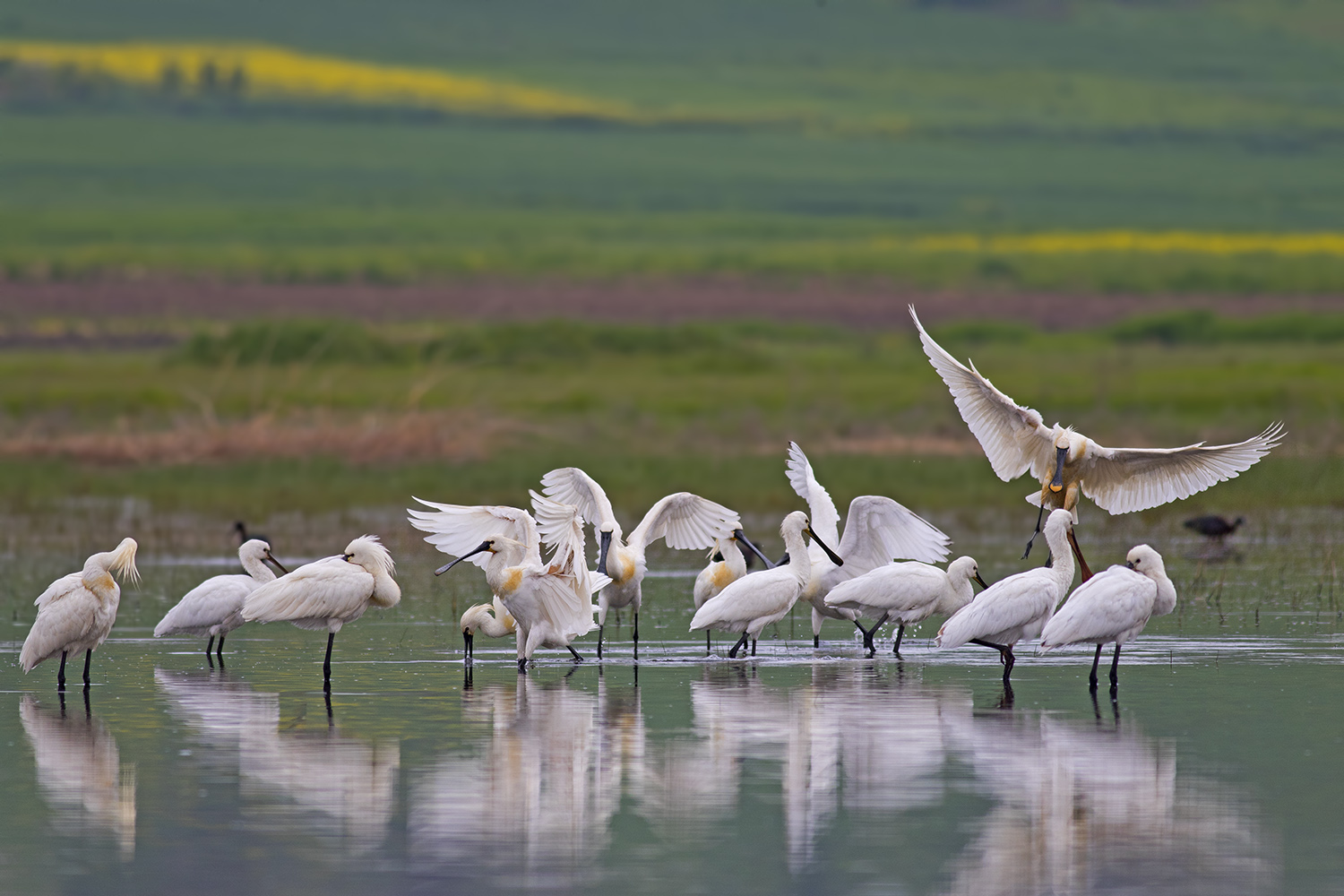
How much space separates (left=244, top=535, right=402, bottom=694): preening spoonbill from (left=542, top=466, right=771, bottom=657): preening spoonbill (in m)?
1.70

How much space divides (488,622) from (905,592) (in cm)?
312

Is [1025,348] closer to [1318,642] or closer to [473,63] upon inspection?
[1318,642]

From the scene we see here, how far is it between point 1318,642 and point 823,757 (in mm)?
5631

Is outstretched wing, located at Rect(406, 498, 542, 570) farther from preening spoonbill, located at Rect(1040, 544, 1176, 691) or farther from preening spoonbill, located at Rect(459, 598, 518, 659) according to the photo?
preening spoonbill, located at Rect(1040, 544, 1176, 691)

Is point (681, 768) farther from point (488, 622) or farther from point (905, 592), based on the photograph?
point (488, 622)

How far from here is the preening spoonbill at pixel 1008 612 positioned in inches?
568

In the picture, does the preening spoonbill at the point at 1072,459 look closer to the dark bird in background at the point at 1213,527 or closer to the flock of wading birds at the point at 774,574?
the flock of wading birds at the point at 774,574

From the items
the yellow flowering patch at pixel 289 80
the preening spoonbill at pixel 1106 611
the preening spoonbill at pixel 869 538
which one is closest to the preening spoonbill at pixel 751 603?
the preening spoonbill at pixel 869 538

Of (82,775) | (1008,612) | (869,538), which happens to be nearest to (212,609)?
(82,775)

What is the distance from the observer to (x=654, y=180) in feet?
318

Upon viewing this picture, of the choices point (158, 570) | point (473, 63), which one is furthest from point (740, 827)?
point (473, 63)

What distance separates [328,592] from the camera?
15.1 meters

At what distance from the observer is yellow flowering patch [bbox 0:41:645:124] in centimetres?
10319

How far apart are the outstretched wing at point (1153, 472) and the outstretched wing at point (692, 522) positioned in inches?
120
